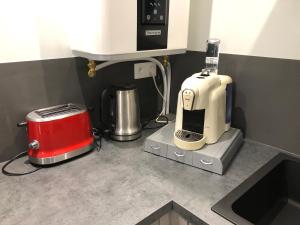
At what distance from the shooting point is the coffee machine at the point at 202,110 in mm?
890

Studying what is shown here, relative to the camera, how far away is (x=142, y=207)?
28.6 inches

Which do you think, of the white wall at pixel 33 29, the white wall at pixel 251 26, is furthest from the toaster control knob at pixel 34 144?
the white wall at pixel 251 26

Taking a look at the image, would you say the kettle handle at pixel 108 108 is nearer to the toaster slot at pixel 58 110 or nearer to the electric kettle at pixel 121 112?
the electric kettle at pixel 121 112

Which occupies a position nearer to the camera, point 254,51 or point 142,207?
point 142,207

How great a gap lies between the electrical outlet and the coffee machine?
379mm

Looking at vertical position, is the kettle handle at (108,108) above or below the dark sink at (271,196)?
above

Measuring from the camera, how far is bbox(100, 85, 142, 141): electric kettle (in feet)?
3.55

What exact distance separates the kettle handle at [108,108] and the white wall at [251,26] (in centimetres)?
48

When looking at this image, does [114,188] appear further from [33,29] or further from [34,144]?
[33,29]

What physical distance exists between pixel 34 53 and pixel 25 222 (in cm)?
59

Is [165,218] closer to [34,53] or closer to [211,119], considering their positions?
[211,119]

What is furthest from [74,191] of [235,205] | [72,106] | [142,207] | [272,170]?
[272,170]

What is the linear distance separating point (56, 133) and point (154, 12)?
1.89 ft

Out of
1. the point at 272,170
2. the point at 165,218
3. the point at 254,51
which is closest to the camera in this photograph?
the point at 165,218
